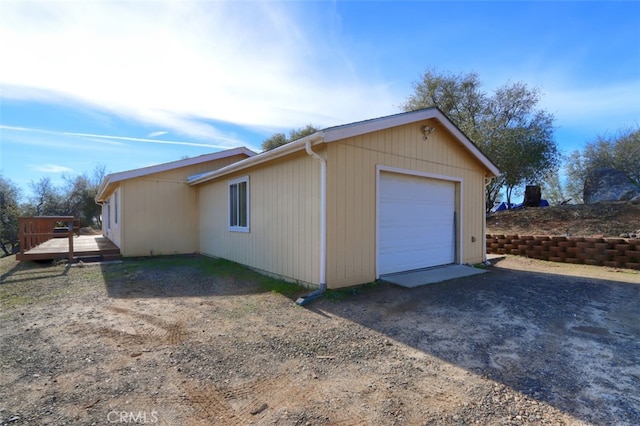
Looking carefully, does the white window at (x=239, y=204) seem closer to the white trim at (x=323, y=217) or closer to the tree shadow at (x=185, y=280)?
the tree shadow at (x=185, y=280)

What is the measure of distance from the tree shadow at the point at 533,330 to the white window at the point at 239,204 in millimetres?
3798

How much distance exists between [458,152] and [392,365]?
6.53m

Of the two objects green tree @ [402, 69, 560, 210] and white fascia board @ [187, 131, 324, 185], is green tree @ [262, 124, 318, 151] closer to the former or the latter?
green tree @ [402, 69, 560, 210]

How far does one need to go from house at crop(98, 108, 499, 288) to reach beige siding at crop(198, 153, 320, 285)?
20mm

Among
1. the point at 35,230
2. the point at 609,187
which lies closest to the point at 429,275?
the point at 35,230

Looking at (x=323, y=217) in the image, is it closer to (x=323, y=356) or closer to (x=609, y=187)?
(x=323, y=356)

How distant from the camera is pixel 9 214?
2042 cm

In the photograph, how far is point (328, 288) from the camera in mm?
5453

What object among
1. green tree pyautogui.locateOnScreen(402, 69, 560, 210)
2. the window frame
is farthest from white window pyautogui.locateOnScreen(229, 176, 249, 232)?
green tree pyautogui.locateOnScreen(402, 69, 560, 210)

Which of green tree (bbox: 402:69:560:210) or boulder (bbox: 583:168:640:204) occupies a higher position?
green tree (bbox: 402:69:560:210)

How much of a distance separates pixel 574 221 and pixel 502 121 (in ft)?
24.6

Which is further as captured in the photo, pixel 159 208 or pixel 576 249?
pixel 159 208

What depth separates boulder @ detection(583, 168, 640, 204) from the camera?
45.6 ft

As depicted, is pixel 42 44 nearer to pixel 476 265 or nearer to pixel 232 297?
pixel 232 297
